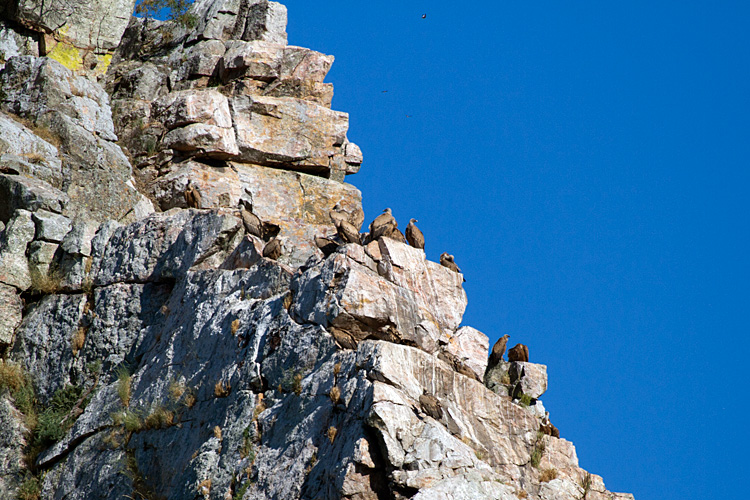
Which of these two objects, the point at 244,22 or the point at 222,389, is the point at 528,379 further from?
the point at 244,22

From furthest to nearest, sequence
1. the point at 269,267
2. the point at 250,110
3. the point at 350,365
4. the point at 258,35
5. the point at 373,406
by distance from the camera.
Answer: the point at 258,35
the point at 250,110
the point at 269,267
the point at 350,365
the point at 373,406

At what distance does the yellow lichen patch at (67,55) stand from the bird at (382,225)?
49.4ft

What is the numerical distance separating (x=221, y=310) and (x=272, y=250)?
1661 mm

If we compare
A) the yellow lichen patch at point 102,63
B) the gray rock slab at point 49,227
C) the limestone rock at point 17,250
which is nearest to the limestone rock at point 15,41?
the yellow lichen patch at point 102,63

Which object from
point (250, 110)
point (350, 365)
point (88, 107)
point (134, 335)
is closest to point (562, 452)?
point (350, 365)

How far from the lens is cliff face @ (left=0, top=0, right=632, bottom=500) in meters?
15.2

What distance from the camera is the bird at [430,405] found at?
15.2 m

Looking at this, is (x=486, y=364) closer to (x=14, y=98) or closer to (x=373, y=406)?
(x=373, y=406)

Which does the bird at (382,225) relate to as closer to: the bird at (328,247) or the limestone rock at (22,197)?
the bird at (328,247)

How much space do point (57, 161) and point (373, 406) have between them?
1404 cm

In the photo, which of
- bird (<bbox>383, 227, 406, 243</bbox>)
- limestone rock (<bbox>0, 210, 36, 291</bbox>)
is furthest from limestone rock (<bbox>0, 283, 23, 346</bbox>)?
bird (<bbox>383, 227, 406, 243</bbox>)

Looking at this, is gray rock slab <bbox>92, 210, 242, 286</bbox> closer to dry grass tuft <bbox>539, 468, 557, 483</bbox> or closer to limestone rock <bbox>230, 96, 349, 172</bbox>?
limestone rock <bbox>230, 96, 349, 172</bbox>

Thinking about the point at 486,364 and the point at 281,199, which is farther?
the point at 281,199

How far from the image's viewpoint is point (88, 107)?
1058 inches
